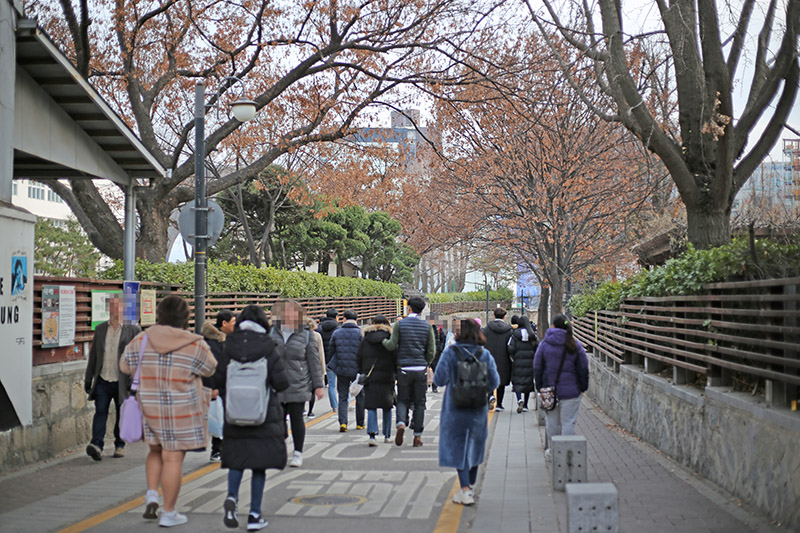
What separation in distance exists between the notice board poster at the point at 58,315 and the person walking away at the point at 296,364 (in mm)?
3018

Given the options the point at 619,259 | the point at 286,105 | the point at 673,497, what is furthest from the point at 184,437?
the point at 619,259

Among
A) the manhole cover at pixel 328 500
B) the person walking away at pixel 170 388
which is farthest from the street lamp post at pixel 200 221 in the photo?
the person walking away at pixel 170 388

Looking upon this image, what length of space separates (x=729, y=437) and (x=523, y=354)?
768 centimetres

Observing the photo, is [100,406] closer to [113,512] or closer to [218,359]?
[218,359]

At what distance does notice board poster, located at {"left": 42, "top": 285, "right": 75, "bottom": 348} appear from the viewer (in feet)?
33.7

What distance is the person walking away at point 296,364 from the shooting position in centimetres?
912

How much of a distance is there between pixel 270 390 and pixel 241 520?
1172 mm

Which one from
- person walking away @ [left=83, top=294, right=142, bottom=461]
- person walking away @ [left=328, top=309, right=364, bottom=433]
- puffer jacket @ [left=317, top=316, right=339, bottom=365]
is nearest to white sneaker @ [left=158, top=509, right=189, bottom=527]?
person walking away @ [left=83, top=294, right=142, bottom=461]

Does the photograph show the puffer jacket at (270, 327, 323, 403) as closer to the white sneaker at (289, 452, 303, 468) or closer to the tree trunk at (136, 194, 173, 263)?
the white sneaker at (289, 452, 303, 468)

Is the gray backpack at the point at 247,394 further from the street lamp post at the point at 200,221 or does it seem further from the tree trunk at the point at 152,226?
the tree trunk at the point at 152,226

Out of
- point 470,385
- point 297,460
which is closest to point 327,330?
point 297,460

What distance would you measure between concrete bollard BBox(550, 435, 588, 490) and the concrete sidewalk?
0.20 metres

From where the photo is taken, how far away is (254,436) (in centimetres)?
646

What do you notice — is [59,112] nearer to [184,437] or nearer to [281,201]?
[184,437]
